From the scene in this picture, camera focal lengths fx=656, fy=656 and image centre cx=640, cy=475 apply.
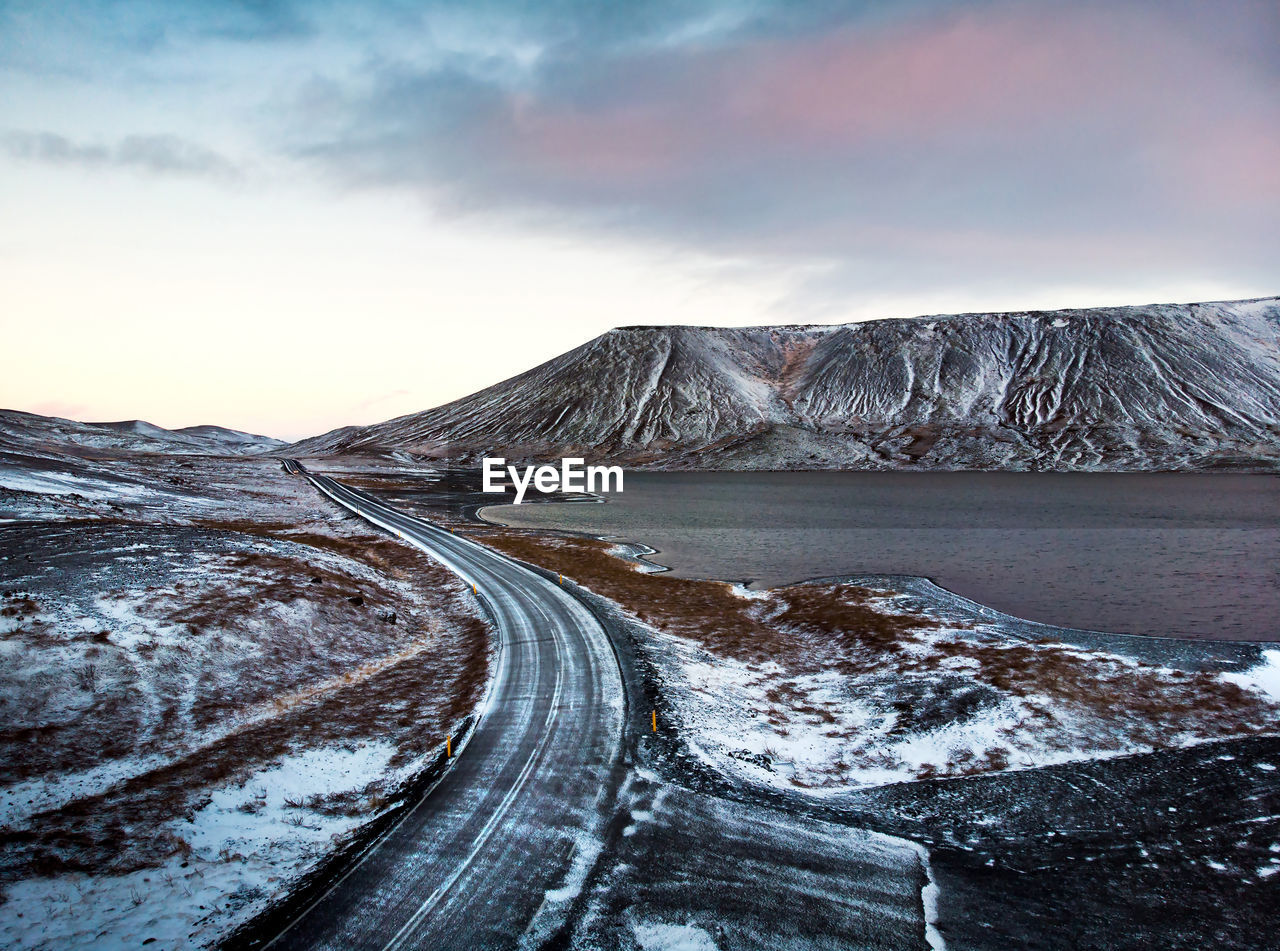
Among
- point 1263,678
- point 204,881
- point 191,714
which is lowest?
point 204,881

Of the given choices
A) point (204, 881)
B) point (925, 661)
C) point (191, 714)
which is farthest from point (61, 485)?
point (925, 661)

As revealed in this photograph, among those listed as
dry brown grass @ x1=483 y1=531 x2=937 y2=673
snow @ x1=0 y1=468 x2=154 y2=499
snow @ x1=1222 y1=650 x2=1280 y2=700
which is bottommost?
dry brown grass @ x1=483 y1=531 x2=937 y2=673

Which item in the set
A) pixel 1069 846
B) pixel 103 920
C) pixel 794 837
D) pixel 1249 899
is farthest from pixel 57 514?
pixel 1249 899

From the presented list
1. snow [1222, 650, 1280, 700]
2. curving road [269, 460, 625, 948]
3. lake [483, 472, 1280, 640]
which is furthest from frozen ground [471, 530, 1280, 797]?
lake [483, 472, 1280, 640]

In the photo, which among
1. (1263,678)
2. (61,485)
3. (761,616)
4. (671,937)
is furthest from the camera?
(61,485)

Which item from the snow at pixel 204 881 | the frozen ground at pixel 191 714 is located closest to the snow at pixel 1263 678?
the frozen ground at pixel 191 714

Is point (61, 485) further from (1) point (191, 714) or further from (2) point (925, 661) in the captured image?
(2) point (925, 661)

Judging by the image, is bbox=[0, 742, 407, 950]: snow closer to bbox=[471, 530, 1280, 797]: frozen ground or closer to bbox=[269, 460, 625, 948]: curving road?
bbox=[269, 460, 625, 948]: curving road
